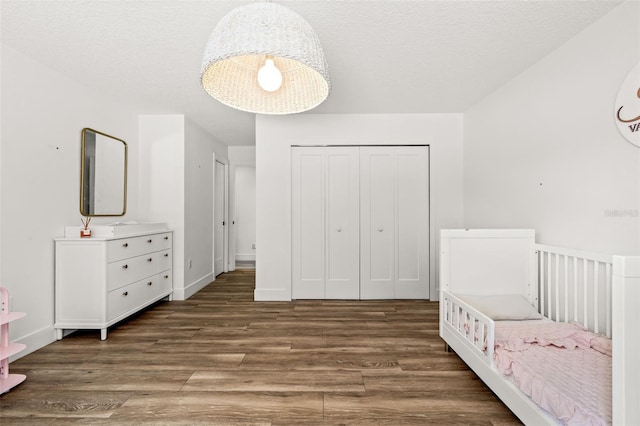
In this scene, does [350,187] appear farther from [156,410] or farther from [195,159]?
[156,410]

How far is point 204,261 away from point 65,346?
205 cm

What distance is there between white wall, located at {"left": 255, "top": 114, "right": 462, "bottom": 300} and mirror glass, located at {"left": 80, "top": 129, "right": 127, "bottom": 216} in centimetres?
148

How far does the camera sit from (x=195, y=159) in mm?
3990

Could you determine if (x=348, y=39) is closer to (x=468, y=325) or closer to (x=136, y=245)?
(x=468, y=325)

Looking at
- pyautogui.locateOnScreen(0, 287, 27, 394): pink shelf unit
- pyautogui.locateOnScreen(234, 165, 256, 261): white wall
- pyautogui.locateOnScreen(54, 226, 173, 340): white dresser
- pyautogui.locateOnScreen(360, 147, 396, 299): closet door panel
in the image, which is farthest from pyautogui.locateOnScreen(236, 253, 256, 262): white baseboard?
pyautogui.locateOnScreen(0, 287, 27, 394): pink shelf unit

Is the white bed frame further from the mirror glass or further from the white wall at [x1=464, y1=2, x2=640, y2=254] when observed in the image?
the mirror glass

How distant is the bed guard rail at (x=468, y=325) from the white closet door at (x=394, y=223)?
53.7 inches

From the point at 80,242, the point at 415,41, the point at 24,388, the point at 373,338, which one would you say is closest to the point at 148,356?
the point at 24,388

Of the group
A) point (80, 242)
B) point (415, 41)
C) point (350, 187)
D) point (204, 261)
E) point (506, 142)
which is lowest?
point (204, 261)

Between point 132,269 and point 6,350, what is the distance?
42.5 inches

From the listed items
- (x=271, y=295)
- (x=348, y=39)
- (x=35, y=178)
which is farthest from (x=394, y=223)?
(x=35, y=178)

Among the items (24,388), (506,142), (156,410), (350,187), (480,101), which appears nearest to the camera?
(156,410)

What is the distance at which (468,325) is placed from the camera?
1870mm

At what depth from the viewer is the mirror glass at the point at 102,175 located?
9.06ft
